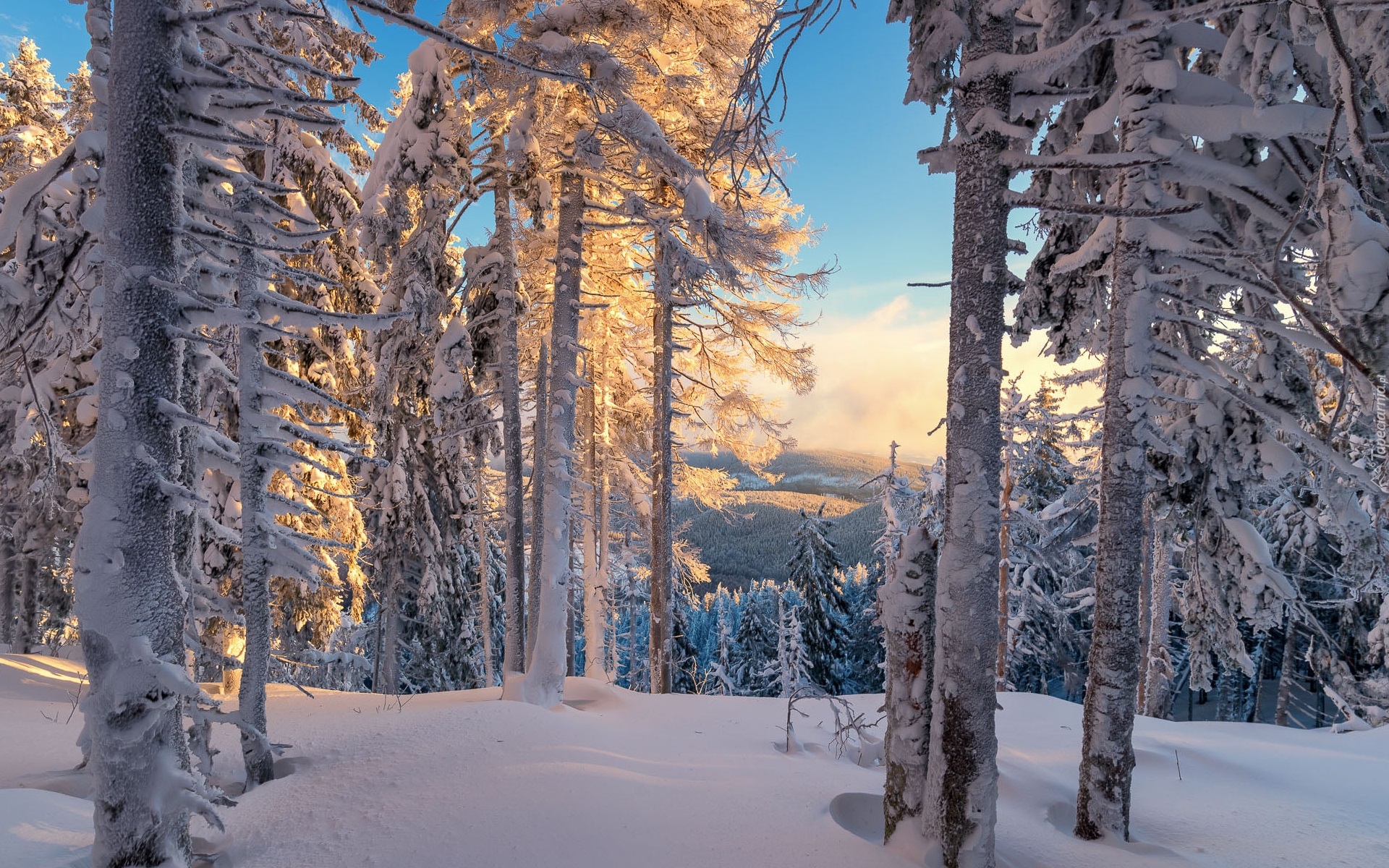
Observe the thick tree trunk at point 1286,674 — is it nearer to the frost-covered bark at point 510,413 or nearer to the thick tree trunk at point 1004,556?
the thick tree trunk at point 1004,556

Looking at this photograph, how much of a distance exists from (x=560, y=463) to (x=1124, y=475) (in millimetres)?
6158

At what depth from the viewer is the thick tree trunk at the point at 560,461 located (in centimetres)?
789

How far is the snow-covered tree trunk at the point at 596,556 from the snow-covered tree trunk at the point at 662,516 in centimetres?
121

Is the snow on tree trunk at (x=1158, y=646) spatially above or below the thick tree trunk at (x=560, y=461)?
below

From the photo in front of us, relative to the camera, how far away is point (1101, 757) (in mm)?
4750

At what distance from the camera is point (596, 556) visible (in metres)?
15.2

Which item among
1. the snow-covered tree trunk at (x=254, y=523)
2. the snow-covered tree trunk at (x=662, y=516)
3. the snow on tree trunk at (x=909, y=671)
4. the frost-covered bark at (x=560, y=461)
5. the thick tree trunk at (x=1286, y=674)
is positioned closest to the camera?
the snow on tree trunk at (x=909, y=671)

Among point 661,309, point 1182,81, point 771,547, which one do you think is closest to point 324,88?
point 661,309

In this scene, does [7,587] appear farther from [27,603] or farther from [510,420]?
[510,420]

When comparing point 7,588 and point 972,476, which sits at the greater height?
point 972,476

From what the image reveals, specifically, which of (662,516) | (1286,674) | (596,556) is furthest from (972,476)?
(1286,674)

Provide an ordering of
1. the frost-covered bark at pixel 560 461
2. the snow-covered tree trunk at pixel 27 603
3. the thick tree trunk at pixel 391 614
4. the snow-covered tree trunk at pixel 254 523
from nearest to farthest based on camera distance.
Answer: the snow-covered tree trunk at pixel 254 523 < the frost-covered bark at pixel 560 461 < the snow-covered tree trunk at pixel 27 603 < the thick tree trunk at pixel 391 614

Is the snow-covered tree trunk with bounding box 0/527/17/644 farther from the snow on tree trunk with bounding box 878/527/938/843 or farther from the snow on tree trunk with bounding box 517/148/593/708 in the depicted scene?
the snow on tree trunk with bounding box 878/527/938/843

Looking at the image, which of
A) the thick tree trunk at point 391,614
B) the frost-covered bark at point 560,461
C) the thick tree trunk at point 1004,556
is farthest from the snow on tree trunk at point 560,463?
the thick tree trunk at point 1004,556
